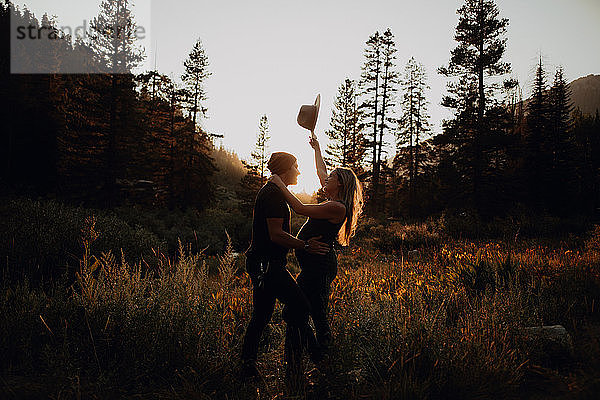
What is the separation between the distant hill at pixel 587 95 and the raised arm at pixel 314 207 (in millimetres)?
136245

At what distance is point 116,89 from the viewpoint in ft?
69.9

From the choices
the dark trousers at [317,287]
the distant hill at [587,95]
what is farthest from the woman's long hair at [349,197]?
the distant hill at [587,95]

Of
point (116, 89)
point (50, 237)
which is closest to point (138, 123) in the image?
point (116, 89)

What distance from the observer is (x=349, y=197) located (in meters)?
3.59

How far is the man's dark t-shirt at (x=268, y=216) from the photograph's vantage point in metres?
3.21

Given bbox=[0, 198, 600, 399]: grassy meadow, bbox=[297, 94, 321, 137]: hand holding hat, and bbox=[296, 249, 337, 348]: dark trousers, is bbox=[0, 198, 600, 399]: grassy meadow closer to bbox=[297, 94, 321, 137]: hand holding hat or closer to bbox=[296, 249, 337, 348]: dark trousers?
bbox=[296, 249, 337, 348]: dark trousers

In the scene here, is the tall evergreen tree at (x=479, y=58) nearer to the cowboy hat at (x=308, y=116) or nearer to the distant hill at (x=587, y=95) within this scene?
the cowboy hat at (x=308, y=116)

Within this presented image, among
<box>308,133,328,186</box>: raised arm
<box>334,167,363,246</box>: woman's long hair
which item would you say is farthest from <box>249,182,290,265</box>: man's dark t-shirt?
<box>308,133,328,186</box>: raised arm

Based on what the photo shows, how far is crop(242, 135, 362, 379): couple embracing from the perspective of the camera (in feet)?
10.4

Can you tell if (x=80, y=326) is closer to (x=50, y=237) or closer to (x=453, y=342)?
(x=453, y=342)

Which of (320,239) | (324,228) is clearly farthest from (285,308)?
(324,228)

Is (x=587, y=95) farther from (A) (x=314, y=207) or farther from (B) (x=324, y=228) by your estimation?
(A) (x=314, y=207)

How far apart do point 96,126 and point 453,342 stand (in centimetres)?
2376

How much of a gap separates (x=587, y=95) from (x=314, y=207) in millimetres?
187735
